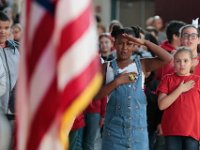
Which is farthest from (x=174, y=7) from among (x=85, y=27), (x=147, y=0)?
(x=85, y=27)

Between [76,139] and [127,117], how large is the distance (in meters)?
2.19

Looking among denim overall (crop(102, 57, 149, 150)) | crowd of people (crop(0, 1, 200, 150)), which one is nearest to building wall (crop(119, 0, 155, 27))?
crowd of people (crop(0, 1, 200, 150))

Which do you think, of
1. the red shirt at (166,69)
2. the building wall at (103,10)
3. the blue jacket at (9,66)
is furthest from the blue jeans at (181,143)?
the building wall at (103,10)

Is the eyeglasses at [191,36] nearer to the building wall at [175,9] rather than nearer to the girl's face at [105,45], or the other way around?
the girl's face at [105,45]

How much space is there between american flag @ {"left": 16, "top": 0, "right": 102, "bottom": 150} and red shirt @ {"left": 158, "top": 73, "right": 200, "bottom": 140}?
4342mm

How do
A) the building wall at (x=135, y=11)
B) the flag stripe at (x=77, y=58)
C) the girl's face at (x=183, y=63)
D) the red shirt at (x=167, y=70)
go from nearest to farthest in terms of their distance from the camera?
the flag stripe at (x=77, y=58) < the girl's face at (x=183, y=63) < the red shirt at (x=167, y=70) < the building wall at (x=135, y=11)

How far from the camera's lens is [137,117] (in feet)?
23.6

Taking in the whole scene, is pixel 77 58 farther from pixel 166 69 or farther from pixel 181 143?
pixel 166 69

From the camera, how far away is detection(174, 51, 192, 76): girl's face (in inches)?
328

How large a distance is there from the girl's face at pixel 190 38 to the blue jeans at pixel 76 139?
174 cm

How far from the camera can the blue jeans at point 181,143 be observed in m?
8.25

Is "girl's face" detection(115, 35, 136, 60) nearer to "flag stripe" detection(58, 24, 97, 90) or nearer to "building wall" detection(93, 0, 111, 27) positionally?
"flag stripe" detection(58, 24, 97, 90)

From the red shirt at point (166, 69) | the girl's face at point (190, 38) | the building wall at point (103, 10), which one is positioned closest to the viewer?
the red shirt at point (166, 69)

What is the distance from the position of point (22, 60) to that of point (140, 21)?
19.8 meters
